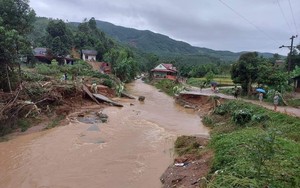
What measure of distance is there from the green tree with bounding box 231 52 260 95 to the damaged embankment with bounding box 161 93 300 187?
33.5 feet

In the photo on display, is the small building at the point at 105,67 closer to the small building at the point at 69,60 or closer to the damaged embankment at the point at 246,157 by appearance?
the small building at the point at 69,60

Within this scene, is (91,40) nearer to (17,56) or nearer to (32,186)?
(17,56)

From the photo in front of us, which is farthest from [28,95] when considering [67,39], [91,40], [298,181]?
[91,40]

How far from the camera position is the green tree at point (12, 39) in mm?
19656

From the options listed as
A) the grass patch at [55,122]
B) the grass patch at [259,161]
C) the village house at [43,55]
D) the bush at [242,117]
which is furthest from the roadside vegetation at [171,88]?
the grass patch at [259,161]

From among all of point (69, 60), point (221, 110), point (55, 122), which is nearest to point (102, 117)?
point (55, 122)

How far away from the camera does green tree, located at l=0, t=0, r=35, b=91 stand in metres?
19.7

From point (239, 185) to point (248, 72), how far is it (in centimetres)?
2414

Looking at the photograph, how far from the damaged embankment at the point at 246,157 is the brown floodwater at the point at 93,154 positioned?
1.06m

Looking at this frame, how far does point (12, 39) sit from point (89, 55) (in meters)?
54.9

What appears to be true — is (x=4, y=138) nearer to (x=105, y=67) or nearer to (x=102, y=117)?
(x=102, y=117)

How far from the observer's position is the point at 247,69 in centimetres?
2939

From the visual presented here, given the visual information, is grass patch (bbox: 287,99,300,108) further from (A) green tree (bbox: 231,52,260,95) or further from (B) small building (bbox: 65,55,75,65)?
(B) small building (bbox: 65,55,75,65)

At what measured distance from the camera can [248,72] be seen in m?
29.7
